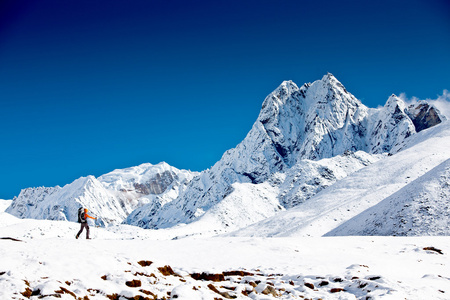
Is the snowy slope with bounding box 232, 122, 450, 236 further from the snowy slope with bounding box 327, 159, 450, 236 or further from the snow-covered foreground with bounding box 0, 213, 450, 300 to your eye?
the snow-covered foreground with bounding box 0, 213, 450, 300

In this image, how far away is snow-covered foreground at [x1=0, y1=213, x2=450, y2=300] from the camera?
13625mm

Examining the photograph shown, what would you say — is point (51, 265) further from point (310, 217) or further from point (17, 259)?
point (310, 217)

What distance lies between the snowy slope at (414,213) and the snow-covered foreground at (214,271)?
51.7ft

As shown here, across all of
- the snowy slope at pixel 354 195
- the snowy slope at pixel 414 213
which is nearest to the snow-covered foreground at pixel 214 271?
the snowy slope at pixel 414 213

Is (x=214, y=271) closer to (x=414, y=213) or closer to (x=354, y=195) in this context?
(x=414, y=213)

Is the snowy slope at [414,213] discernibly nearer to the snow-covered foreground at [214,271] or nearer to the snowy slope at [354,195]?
the snowy slope at [354,195]

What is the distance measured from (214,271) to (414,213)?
33370 millimetres

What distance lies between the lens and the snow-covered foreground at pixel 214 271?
1362cm

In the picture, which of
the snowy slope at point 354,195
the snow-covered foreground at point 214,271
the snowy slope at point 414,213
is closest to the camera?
the snow-covered foreground at point 214,271

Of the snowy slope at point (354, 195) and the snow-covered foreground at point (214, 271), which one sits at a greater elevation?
the snowy slope at point (354, 195)

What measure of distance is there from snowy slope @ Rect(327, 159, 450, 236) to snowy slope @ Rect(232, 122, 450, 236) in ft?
37.5

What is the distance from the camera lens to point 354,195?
7794cm

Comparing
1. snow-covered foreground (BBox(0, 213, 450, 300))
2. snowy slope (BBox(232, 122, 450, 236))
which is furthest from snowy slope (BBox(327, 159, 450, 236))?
snow-covered foreground (BBox(0, 213, 450, 300))

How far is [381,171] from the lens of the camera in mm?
84812
